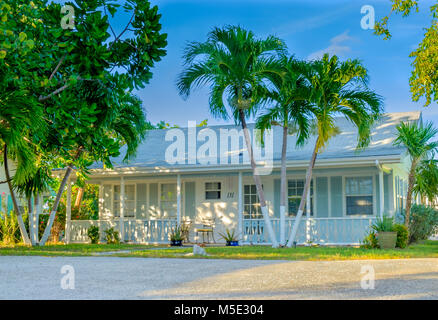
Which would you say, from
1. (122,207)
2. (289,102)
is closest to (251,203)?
(122,207)

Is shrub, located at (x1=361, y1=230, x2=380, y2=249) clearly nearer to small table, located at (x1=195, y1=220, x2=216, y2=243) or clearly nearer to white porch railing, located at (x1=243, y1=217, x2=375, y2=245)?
white porch railing, located at (x1=243, y1=217, x2=375, y2=245)

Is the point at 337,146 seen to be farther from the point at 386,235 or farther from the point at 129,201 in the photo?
the point at 129,201

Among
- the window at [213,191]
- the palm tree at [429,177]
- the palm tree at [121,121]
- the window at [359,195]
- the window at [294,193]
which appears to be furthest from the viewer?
the window at [213,191]

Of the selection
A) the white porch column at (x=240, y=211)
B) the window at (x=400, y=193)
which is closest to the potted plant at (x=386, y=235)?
the window at (x=400, y=193)

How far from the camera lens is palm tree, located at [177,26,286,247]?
1369 cm

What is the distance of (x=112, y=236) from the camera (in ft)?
59.5

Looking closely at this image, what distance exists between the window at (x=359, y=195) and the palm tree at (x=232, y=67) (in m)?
4.00

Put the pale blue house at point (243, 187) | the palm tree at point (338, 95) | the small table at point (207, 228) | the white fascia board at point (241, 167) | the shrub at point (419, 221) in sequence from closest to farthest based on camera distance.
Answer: the palm tree at point (338, 95), the white fascia board at point (241, 167), the pale blue house at point (243, 187), the shrub at point (419, 221), the small table at point (207, 228)

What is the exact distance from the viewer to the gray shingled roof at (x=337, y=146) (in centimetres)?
1645

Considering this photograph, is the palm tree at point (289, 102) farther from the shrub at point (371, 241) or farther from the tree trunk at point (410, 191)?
the tree trunk at point (410, 191)

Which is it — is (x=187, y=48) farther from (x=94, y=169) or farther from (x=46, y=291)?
(x=46, y=291)

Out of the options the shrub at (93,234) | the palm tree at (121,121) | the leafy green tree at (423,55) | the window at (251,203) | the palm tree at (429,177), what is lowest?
the shrub at (93,234)

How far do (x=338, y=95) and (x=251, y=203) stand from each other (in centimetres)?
602

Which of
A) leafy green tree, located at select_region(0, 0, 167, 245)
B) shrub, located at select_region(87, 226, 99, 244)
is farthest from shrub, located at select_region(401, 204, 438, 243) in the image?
leafy green tree, located at select_region(0, 0, 167, 245)
